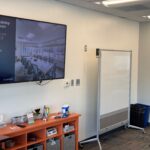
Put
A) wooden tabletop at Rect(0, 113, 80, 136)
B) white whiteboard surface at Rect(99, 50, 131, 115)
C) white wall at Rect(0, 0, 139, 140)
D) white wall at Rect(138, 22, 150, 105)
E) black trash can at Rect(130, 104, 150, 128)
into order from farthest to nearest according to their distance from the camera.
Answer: white wall at Rect(138, 22, 150, 105) < black trash can at Rect(130, 104, 150, 128) < white whiteboard surface at Rect(99, 50, 131, 115) < white wall at Rect(0, 0, 139, 140) < wooden tabletop at Rect(0, 113, 80, 136)

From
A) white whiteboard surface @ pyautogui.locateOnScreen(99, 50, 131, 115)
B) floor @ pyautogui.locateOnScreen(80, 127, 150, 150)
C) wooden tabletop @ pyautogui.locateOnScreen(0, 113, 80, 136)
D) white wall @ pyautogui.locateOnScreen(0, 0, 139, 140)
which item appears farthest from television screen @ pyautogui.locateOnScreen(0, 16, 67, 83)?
floor @ pyautogui.locateOnScreen(80, 127, 150, 150)

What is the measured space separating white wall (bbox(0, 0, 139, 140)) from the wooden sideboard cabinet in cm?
34

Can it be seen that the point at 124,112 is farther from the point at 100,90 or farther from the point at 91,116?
the point at 100,90

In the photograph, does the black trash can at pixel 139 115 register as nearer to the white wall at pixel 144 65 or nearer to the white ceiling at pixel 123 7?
the white wall at pixel 144 65

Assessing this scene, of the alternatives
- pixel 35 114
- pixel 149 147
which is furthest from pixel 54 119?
pixel 149 147

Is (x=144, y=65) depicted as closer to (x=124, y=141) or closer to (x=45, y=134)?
(x=124, y=141)

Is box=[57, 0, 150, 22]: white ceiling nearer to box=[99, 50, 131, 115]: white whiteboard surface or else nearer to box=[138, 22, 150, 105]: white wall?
box=[99, 50, 131, 115]: white whiteboard surface

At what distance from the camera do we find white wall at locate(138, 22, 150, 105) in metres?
6.04

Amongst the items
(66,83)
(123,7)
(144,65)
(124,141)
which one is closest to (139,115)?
(124,141)

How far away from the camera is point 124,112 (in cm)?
530

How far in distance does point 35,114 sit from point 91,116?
5.20 ft

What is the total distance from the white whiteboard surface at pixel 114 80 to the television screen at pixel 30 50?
1.00 meters

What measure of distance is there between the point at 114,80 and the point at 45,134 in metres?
1.95

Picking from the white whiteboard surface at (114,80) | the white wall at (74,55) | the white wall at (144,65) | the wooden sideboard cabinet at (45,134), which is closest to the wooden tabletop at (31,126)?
the wooden sideboard cabinet at (45,134)
